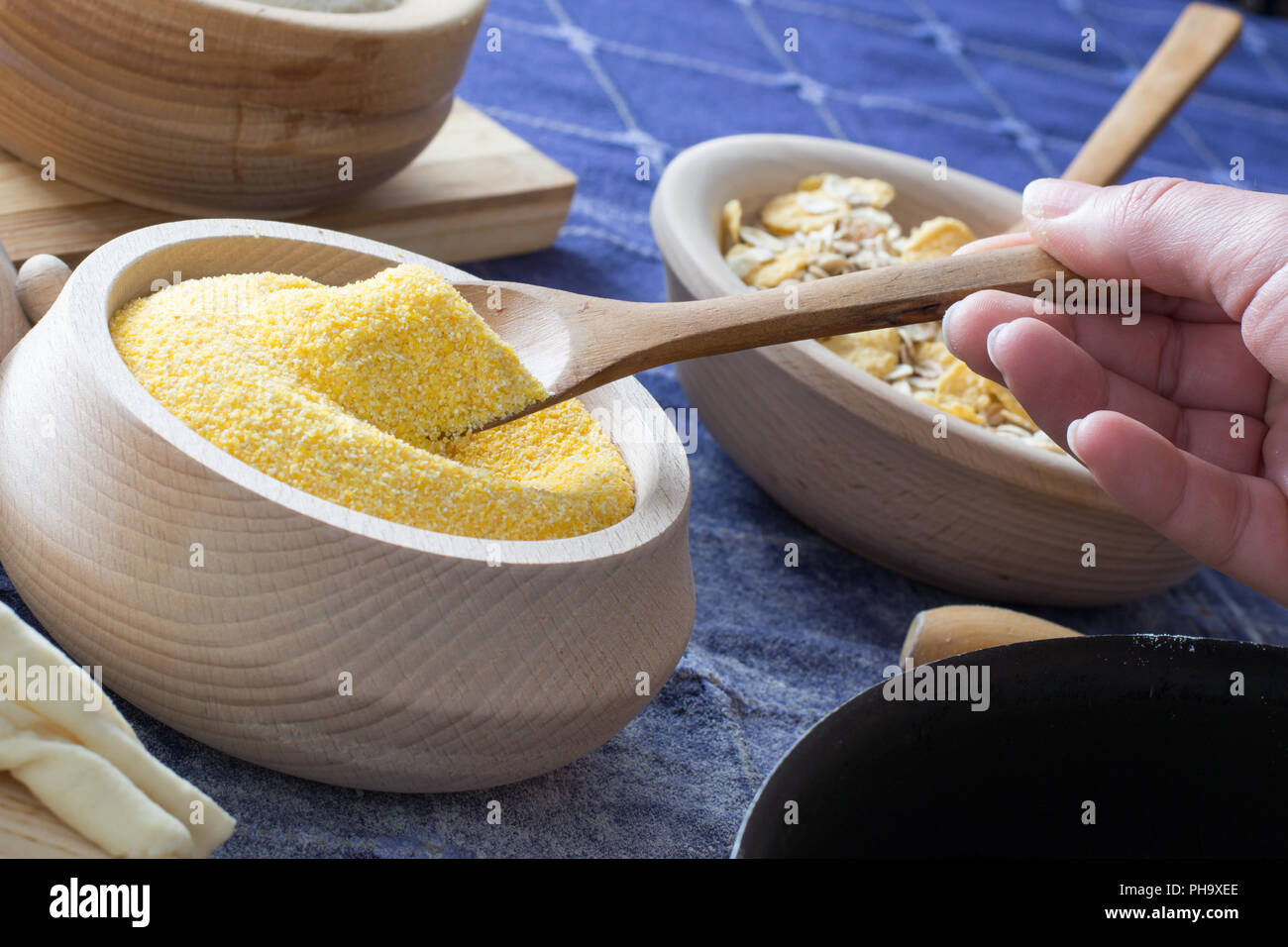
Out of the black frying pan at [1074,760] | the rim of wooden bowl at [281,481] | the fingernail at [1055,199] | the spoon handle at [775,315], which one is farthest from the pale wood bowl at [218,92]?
the black frying pan at [1074,760]

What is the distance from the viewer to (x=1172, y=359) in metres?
0.64

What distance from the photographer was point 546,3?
1.15 metres

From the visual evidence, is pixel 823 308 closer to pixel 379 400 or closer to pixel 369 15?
pixel 379 400

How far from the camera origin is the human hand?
0.50m

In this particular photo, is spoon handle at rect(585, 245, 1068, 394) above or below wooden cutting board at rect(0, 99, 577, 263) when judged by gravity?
above

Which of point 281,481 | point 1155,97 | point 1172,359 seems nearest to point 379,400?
point 281,481

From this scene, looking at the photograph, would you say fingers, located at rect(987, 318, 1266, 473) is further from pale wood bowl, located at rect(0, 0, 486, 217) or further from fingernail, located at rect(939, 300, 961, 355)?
pale wood bowl, located at rect(0, 0, 486, 217)

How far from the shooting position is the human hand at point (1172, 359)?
50cm

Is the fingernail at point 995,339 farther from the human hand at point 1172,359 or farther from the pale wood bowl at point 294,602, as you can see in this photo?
the pale wood bowl at point 294,602

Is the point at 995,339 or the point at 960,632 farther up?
the point at 995,339

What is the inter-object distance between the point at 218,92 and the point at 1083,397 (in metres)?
0.47

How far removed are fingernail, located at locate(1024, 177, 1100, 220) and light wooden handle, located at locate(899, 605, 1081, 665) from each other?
0.20 meters

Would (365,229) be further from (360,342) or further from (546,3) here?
(546,3)

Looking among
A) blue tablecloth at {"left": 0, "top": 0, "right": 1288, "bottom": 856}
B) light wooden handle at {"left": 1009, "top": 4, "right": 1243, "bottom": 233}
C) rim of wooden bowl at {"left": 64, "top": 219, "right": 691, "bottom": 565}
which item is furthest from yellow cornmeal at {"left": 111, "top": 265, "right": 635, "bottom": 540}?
light wooden handle at {"left": 1009, "top": 4, "right": 1243, "bottom": 233}
